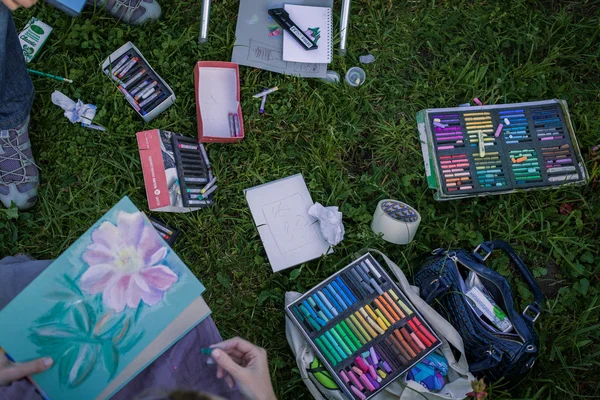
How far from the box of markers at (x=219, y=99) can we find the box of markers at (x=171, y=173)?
6.0 inches

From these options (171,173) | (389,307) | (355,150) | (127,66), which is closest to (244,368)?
(389,307)

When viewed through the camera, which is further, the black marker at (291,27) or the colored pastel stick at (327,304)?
the black marker at (291,27)

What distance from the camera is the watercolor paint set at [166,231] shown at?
8.34 ft

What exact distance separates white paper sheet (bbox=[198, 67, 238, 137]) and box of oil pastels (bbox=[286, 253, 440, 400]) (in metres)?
1.00

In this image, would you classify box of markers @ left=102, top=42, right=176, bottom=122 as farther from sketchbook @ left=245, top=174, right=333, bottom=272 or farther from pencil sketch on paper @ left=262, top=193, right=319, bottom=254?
pencil sketch on paper @ left=262, top=193, right=319, bottom=254

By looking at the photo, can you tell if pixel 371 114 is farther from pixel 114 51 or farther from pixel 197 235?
pixel 114 51

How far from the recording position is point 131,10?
2.77m

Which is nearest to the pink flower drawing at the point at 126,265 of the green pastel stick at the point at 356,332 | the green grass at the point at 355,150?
the green grass at the point at 355,150

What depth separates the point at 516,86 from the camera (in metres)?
2.93

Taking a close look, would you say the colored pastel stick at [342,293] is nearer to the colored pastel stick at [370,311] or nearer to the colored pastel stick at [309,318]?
the colored pastel stick at [370,311]

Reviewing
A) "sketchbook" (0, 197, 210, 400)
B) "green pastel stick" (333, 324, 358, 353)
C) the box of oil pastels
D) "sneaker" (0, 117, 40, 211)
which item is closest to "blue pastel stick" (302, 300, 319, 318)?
the box of oil pastels

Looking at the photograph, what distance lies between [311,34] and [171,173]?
3.63 feet

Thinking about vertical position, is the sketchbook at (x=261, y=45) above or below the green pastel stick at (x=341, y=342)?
above

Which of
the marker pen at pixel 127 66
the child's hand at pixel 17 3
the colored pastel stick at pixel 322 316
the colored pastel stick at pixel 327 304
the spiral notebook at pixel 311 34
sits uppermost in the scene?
the child's hand at pixel 17 3
